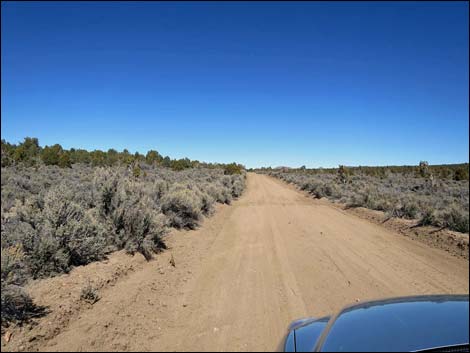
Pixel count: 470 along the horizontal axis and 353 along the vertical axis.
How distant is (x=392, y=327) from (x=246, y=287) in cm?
421

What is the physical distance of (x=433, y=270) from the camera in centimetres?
677

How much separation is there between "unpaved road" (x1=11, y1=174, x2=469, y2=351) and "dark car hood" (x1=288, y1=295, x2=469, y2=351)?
1.82 meters

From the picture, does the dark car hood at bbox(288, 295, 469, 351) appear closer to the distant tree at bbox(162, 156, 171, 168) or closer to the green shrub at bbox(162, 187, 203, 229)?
the green shrub at bbox(162, 187, 203, 229)

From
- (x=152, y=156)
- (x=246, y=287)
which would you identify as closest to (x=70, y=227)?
(x=246, y=287)

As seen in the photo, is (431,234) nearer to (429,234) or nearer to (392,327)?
(429,234)

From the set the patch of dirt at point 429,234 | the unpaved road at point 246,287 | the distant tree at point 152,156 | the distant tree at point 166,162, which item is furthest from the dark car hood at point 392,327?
the distant tree at point 166,162

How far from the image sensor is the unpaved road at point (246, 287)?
450 cm

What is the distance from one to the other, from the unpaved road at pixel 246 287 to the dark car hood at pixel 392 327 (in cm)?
182

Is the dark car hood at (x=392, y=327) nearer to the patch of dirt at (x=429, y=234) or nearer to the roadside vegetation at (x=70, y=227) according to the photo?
the roadside vegetation at (x=70, y=227)

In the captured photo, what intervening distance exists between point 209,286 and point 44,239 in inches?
130

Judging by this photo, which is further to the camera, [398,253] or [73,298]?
[398,253]

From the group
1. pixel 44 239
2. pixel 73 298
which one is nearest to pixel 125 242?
pixel 44 239

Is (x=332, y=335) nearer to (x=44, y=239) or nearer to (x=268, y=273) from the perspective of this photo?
(x=268, y=273)

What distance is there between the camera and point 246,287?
6.27m
